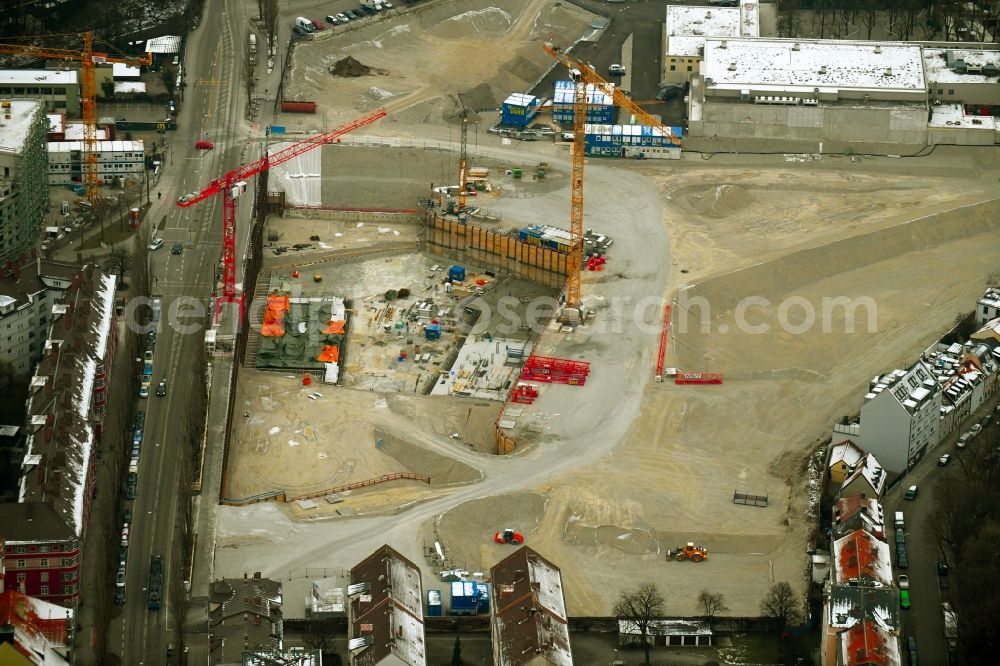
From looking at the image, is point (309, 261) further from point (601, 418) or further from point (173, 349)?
point (601, 418)

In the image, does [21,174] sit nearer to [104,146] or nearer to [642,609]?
[104,146]

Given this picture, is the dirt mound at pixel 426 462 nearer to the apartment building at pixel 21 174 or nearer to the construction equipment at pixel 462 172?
the apartment building at pixel 21 174

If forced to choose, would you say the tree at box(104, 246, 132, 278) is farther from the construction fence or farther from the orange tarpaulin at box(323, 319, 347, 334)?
the construction fence

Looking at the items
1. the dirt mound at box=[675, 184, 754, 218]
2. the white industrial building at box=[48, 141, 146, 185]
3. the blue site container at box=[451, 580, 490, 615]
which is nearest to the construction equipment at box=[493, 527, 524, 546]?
the blue site container at box=[451, 580, 490, 615]

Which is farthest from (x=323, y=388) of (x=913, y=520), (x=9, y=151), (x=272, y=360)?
(x=913, y=520)

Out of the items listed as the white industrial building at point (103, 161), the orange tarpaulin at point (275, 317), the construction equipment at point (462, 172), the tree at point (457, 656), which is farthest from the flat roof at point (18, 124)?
the tree at point (457, 656)

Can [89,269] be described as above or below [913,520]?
above
